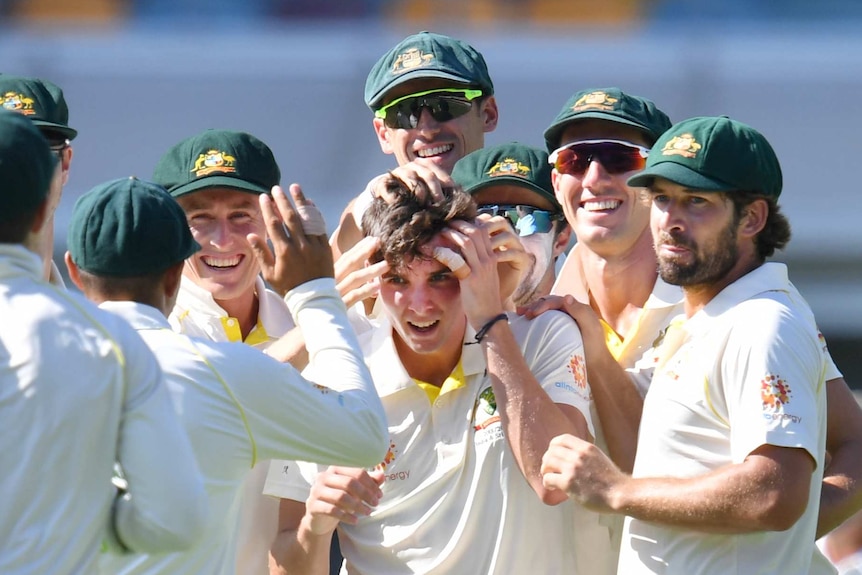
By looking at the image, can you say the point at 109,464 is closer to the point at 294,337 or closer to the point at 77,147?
the point at 294,337

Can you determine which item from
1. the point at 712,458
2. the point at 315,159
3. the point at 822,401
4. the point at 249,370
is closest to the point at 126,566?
the point at 249,370

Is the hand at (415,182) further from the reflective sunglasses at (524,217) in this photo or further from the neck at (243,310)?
the neck at (243,310)

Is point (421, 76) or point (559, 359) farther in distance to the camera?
point (421, 76)

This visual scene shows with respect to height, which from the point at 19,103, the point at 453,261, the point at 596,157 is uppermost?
the point at 596,157

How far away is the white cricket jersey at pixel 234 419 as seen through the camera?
2.33m

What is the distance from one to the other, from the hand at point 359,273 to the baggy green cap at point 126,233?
2.30ft

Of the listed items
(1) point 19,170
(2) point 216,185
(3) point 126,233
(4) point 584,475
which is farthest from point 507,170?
(1) point 19,170

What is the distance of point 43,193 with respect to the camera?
211 centimetres

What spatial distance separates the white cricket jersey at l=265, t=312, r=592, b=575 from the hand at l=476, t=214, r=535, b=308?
5.5 inches

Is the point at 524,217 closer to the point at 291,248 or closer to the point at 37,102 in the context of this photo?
the point at 291,248

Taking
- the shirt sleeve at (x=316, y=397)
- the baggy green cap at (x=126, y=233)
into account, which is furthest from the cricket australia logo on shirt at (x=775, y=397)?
the baggy green cap at (x=126, y=233)

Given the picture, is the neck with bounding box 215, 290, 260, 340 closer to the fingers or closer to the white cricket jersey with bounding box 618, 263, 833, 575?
the fingers

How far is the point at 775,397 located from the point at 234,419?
990 millimetres

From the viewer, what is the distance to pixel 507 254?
321cm
